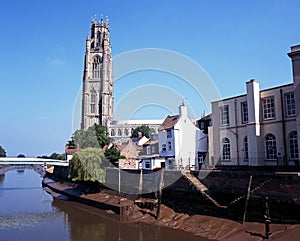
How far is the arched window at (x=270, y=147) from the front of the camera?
25.0 meters

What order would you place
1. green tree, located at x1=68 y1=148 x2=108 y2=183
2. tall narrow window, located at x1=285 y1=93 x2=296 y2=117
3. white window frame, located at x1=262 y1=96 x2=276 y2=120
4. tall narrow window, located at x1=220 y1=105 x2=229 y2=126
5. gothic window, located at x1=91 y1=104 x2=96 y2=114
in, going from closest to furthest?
tall narrow window, located at x1=285 y1=93 x2=296 y2=117 < white window frame, located at x1=262 y1=96 x2=276 y2=120 < tall narrow window, located at x1=220 y1=105 x2=229 y2=126 < green tree, located at x1=68 y1=148 x2=108 y2=183 < gothic window, located at x1=91 y1=104 x2=96 y2=114

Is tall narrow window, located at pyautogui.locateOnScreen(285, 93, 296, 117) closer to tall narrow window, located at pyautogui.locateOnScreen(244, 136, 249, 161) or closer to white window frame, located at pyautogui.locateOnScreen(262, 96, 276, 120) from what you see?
white window frame, located at pyautogui.locateOnScreen(262, 96, 276, 120)

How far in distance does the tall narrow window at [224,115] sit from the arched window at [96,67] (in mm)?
89830

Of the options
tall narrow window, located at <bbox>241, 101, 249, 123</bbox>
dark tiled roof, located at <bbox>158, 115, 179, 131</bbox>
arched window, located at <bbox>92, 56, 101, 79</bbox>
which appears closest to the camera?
tall narrow window, located at <bbox>241, 101, 249, 123</bbox>

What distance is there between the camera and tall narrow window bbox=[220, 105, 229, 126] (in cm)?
2961

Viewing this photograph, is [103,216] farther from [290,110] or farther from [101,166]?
[290,110]

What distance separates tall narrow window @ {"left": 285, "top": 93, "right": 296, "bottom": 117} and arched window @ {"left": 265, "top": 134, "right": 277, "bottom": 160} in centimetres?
248

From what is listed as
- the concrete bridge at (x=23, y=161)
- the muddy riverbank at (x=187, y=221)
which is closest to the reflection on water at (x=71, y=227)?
the muddy riverbank at (x=187, y=221)

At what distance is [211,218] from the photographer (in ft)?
73.8

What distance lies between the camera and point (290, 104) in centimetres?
2389

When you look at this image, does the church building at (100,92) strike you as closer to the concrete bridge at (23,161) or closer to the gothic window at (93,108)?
the gothic window at (93,108)

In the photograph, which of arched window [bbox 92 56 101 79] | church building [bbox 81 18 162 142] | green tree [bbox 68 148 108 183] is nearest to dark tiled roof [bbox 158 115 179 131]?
green tree [bbox 68 148 108 183]

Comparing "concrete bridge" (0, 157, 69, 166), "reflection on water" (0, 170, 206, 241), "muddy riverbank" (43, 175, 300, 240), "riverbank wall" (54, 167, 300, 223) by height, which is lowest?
"reflection on water" (0, 170, 206, 241)

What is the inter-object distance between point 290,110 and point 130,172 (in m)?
17.3
